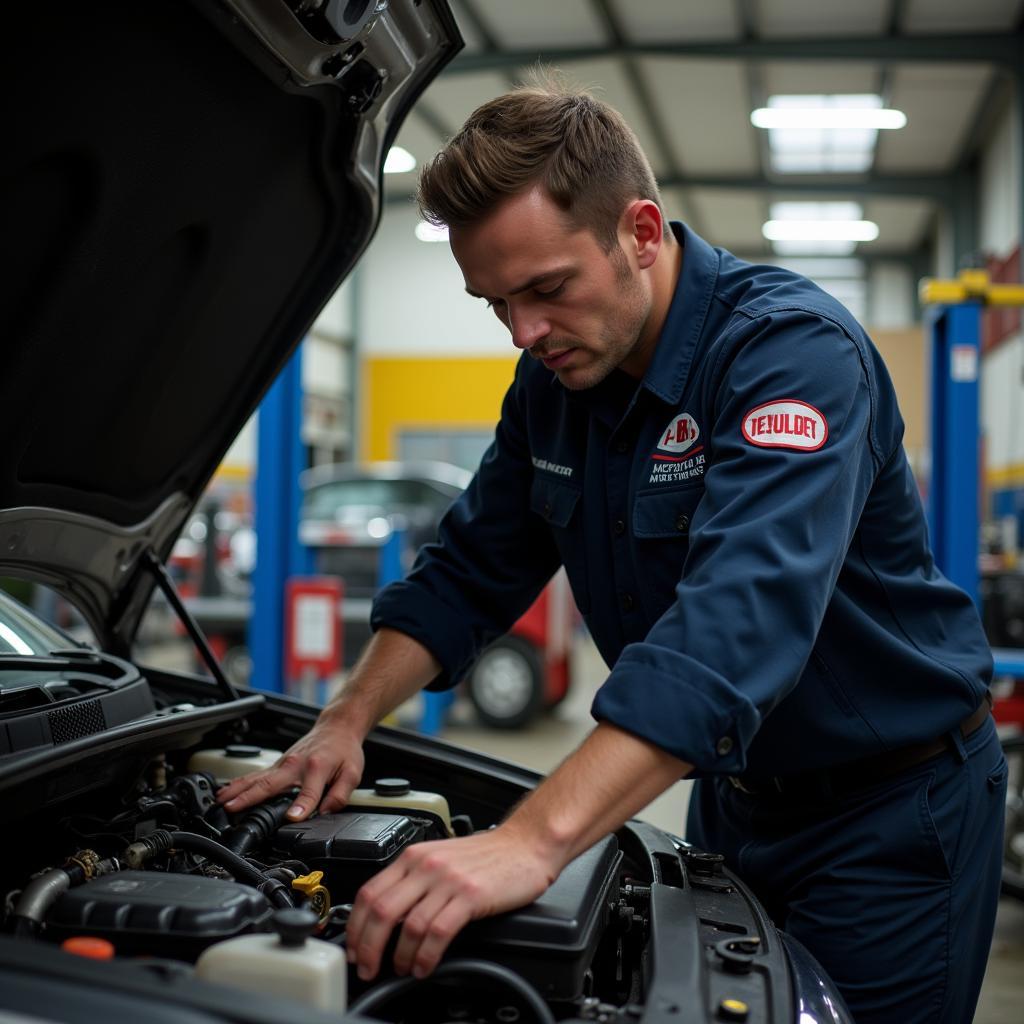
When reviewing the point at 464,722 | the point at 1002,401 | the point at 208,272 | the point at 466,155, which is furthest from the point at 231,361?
the point at 1002,401

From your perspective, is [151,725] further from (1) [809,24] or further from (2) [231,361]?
(1) [809,24]

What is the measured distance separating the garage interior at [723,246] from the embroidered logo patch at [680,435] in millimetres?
430

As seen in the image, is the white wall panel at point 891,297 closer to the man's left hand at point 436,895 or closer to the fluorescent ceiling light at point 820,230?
the fluorescent ceiling light at point 820,230

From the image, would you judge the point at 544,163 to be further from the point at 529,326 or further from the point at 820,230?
the point at 820,230

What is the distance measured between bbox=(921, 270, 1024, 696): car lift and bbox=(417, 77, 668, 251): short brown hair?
242 centimetres

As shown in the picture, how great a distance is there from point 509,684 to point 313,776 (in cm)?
474

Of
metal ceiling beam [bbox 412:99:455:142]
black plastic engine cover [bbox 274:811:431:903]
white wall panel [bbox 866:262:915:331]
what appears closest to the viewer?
black plastic engine cover [bbox 274:811:431:903]

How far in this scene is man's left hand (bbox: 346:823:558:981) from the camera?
999 millimetres

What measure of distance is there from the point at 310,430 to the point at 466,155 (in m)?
13.4

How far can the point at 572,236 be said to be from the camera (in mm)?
1323

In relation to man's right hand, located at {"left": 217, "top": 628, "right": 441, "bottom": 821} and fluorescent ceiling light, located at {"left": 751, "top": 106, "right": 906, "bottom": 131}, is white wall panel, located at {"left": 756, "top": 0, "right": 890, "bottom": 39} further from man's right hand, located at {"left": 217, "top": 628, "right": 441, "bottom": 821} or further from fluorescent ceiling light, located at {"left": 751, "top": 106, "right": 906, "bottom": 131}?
man's right hand, located at {"left": 217, "top": 628, "right": 441, "bottom": 821}

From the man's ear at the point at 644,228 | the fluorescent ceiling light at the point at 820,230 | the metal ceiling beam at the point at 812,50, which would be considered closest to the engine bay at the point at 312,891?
the man's ear at the point at 644,228

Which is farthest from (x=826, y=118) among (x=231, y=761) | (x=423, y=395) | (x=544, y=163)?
(x=231, y=761)

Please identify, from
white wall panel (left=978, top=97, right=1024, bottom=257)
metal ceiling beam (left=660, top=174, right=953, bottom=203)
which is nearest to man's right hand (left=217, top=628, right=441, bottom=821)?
white wall panel (left=978, top=97, right=1024, bottom=257)
